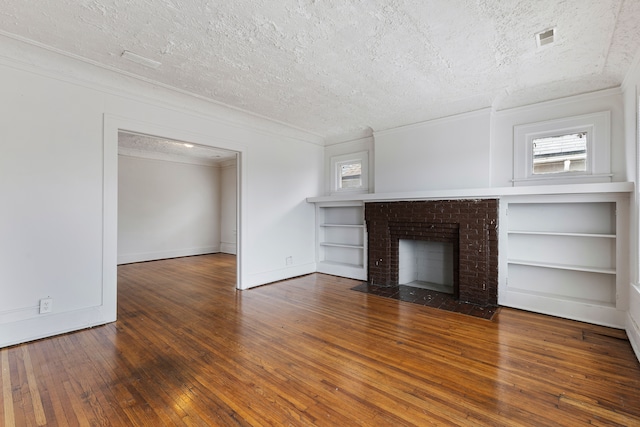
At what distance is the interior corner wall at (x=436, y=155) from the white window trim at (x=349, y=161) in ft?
1.34

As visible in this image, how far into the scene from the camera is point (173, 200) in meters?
A: 7.85

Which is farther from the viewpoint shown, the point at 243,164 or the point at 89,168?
the point at 243,164

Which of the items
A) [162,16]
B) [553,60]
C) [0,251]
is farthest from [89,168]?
[553,60]

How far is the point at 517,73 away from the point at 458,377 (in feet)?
9.88

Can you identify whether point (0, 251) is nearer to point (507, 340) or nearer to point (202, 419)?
point (202, 419)

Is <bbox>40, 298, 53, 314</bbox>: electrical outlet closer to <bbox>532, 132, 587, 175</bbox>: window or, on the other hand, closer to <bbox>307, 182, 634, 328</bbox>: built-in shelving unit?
<bbox>307, 182, 634, 328</bbox>: built-in shelving unit

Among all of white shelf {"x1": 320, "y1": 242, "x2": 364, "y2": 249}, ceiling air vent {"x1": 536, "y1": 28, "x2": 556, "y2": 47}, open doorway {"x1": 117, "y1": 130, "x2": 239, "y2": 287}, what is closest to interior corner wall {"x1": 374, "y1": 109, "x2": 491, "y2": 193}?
white shelf {"x1": 320, "y1": 242, "x2": 364, "y2": 249}

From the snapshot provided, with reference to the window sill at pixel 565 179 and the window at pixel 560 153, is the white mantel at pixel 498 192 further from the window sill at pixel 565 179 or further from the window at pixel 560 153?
the window at pixel 560 153

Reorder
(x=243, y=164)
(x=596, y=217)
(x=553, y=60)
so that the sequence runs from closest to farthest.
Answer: (x=553, y=60) → (x=596, y=217) → (x=243, y=164)

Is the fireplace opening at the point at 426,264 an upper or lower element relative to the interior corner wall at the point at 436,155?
lower

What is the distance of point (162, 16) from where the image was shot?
7.02ft

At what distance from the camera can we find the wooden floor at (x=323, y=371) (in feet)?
5.75

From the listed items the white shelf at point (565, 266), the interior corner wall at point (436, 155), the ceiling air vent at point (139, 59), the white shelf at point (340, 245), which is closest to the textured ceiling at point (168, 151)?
the white shelf at point (340, 245)

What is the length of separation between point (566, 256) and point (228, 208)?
7730 millimetres
